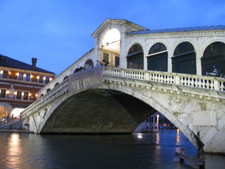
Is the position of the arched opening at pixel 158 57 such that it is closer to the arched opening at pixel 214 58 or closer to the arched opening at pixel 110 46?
the arched opening at pixel 214 58

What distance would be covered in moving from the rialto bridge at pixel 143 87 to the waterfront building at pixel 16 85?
13573 mm

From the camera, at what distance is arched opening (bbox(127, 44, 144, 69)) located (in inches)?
910

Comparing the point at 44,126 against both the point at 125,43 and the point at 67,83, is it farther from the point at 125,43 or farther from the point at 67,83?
the point at 125,43

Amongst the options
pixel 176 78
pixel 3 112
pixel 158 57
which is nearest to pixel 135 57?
pixel 158 57

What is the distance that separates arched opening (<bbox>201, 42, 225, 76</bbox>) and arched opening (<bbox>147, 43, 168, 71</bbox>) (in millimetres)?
3486

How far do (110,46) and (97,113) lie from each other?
8.16 metres

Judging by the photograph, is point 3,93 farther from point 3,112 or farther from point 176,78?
point 176,78

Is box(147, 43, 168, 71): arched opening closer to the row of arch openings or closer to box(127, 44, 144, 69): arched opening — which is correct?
the row of arch openings

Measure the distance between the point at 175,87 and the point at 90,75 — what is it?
962cm

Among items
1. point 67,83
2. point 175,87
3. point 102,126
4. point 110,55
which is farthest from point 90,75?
point 102,126

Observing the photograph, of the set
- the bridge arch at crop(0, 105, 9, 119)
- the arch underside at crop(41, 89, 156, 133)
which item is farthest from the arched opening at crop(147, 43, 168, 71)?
the bridge arch at crop(0, 105, 9, 119)

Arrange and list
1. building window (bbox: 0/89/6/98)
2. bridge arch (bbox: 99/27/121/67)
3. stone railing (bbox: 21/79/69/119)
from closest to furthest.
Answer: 1. stone railing (bbox: 21/79/69/119)
2. bridge arch (bbox: 99/27/121/67)
3. building window (bbox: 0/89/6/98)

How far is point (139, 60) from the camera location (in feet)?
76.7

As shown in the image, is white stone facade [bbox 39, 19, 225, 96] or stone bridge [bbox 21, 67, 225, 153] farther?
white stone facade [bbox 39, 19, 225, 96]
